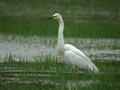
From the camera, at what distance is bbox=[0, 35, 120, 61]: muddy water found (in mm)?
14672

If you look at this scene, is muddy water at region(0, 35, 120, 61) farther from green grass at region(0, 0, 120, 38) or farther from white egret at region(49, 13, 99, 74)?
white egret at region(49, 13, 99, 74)

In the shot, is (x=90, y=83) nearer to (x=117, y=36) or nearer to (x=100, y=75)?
(x=100, y=75)

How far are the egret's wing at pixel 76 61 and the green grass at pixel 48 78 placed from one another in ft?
1.02

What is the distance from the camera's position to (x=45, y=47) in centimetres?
1633

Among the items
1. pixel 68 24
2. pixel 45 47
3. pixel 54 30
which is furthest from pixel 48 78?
pixel 68 24

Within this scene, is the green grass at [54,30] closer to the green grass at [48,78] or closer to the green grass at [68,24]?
the green grass at [68,24]

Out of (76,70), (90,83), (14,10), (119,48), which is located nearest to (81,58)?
(76,70)

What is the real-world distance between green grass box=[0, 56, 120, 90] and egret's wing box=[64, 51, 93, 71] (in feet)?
1.02

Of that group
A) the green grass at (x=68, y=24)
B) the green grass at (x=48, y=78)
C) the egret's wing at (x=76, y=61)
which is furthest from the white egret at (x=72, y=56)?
the green grass at (x=68, y=24)

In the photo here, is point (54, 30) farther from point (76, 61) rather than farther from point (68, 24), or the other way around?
point (76, 61)

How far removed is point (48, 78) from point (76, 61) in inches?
57.4

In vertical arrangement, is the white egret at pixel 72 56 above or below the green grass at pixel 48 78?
above

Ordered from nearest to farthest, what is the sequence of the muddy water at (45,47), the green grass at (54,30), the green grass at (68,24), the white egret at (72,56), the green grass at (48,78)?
the green grass at (48,78), the white egret at (72,56), the muddy water at (45,47), the green grass at (54,30), the green grass at (68,24)

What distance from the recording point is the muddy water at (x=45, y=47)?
1467 centimetres
